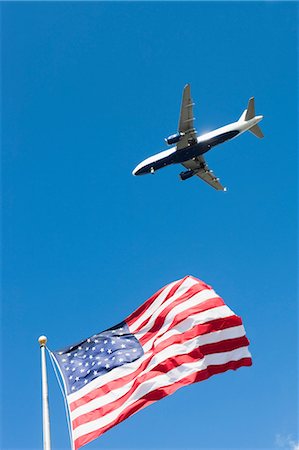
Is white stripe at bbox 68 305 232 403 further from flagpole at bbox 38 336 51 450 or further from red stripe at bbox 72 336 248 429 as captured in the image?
flagpole at bbox 38 336 51 450

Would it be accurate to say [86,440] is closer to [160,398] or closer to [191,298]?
[160,398]

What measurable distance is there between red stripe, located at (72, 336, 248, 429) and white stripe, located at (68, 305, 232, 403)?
64 centimetres

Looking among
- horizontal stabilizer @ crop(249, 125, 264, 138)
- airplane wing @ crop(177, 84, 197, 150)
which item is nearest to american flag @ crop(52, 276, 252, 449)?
airplane wing @ crop(177, 84, 197, 150)

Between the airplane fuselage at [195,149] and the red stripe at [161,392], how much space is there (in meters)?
49.3

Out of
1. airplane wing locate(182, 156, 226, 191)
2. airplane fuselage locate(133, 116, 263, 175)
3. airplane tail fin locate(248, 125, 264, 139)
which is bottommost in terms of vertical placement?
airplane fuselage locate(133, 116, 263, 175)

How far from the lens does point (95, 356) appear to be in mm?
20688

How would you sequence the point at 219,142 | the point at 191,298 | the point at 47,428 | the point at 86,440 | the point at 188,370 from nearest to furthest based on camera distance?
the point at 47,428 < the point at 86,440 < the point at 188,370 < the point at 191,298 < the point at 219,142

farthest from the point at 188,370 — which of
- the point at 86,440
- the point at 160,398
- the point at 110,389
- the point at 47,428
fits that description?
the point at 47,428

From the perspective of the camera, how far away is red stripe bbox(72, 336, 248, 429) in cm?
1886

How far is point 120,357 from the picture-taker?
67.7 feet

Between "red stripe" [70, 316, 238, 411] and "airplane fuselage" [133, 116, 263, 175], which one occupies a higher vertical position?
"airplane fuselage" [133, 116, 263, 175]

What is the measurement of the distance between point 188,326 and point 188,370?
5.23 feet

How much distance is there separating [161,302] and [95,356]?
2.90 metres

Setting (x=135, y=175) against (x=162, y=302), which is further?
(x=135, y=175)
